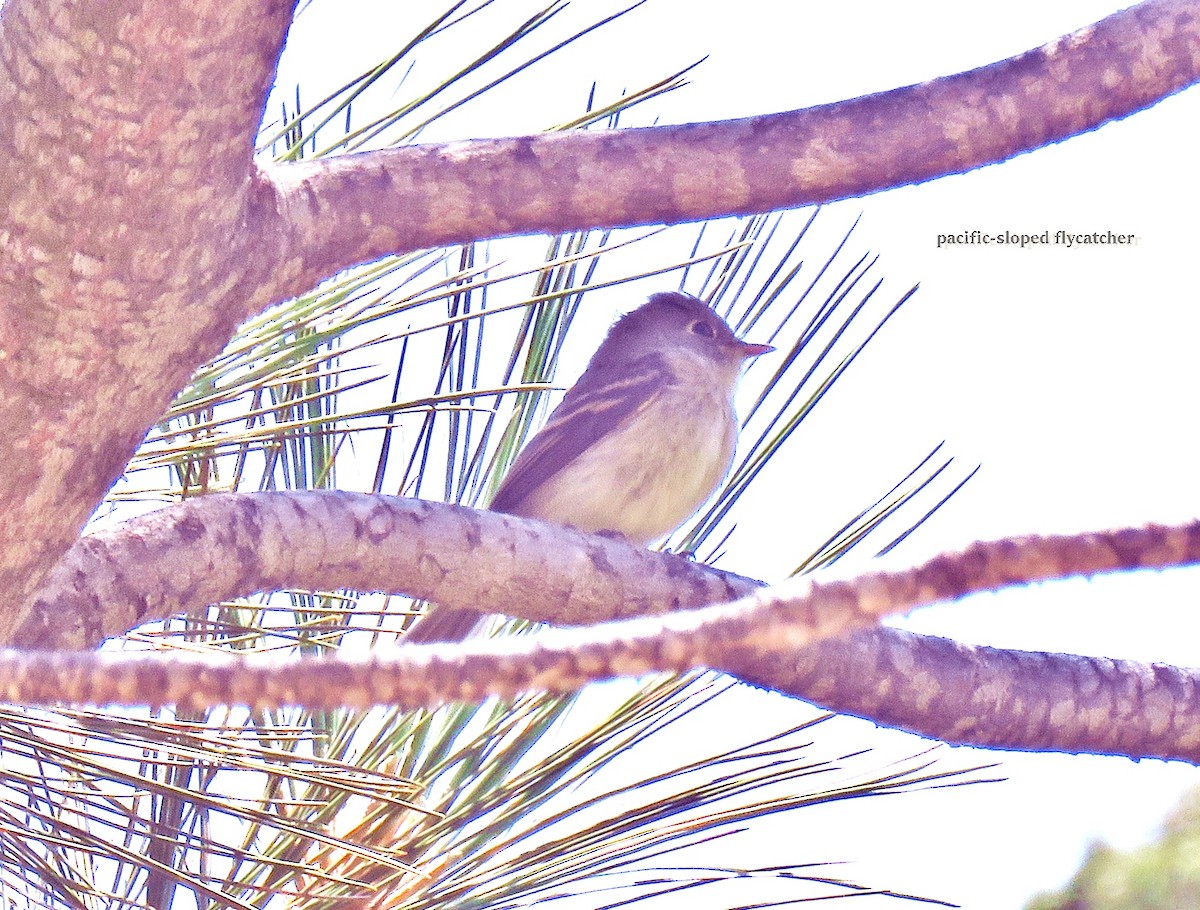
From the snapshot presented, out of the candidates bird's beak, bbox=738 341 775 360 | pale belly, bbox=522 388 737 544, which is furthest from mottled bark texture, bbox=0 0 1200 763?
bird's beak, bbox=738 341 775 360

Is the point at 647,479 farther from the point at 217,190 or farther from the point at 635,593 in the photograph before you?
the point at 217,190

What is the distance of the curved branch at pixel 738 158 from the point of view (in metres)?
1.93

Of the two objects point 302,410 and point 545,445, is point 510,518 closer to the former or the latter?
point 302,410

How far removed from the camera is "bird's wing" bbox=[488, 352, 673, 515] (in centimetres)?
443

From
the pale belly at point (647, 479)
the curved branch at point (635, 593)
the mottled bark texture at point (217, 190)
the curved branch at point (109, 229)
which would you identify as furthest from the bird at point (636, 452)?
the curved branch at point (109, 229)

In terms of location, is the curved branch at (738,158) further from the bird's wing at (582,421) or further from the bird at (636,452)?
the bird's wing at (582,421)

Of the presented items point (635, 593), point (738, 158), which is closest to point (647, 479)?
point (635, 593)

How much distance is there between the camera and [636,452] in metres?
4.43

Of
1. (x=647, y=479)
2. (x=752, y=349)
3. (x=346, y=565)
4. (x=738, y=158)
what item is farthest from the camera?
(x=752, y=349)

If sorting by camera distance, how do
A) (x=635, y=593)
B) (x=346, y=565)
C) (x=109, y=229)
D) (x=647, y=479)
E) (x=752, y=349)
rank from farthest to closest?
(x=752, y=349)
(x=647, y=479)
(x=635, y=593)
(x=346, y=565)
(x=109, y=229)

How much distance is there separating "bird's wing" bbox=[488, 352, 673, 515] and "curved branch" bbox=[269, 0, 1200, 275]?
7.47 ft

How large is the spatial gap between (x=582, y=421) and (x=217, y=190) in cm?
296

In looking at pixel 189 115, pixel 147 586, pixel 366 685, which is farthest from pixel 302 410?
pixel 366 685

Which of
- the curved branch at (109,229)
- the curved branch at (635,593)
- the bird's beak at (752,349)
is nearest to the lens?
the curved branch at (109,229)
